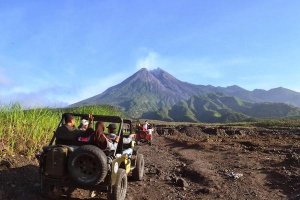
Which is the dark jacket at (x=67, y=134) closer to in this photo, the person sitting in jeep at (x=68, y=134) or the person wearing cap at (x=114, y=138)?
the person sitting in jeep at (x=68, y=134)

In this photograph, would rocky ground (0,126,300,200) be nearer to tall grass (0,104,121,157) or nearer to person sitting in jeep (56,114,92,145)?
tall grass (0,104,121,157)

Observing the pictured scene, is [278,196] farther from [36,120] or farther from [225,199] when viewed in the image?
[36,120]

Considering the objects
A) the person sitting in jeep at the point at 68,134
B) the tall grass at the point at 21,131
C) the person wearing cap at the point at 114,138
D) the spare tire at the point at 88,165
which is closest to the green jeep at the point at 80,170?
the spare tire at the point at 88,165

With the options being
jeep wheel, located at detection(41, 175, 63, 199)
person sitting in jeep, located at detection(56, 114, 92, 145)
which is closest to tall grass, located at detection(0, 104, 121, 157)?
person sitting in jeep, located at detection(56, 114, 92, 145)

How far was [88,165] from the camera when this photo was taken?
866cm

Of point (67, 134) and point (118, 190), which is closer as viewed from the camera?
point (118, 190)

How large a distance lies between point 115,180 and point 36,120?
16.6ft

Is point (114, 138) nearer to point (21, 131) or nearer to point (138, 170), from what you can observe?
point (138, 170)

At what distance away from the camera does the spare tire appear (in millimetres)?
8547

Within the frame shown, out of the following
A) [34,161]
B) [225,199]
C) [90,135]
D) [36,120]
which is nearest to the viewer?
[90,135]

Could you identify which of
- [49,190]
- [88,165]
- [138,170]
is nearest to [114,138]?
[88,165]

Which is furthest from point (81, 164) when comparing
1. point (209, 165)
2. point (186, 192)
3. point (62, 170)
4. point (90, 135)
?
point (209, 165)

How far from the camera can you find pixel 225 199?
1075cm

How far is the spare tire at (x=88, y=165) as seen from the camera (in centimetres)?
855
